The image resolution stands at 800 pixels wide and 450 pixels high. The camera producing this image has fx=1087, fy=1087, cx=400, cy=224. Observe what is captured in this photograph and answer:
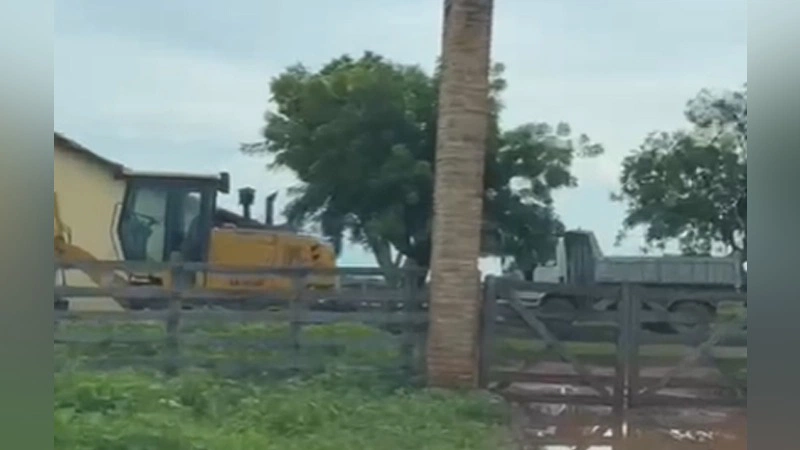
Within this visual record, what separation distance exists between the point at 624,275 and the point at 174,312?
4.48ft

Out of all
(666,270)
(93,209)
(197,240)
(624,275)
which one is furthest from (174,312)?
(666,270)

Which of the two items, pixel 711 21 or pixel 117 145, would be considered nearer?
pixel 711 21

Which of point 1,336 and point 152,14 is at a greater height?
point 152,14

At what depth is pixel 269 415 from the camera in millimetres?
2770

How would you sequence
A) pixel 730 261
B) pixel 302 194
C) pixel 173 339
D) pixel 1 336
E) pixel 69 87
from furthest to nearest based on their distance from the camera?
1. pixel 173 339
2. pixel 302 194
3. pixel 730 261
4. pixel 69 87
5. pixel 1 336

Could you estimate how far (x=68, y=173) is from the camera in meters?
1.82

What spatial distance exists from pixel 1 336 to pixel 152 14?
1.19 m

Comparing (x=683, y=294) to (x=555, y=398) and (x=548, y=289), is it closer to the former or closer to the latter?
(x=548, y=289)

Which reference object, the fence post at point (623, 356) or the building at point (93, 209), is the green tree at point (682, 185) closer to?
the fence post at point (623, 356)

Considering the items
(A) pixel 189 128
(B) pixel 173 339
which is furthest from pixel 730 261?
(B) pixel 173 339

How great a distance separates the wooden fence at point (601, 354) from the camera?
10.4 feet

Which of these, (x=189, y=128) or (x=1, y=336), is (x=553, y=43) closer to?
(x=189, y=128)

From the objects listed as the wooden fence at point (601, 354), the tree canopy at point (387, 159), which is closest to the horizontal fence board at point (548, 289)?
the wooden fence at point (601, 354)

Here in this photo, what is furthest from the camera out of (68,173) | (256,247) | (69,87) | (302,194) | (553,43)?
(256,247)
